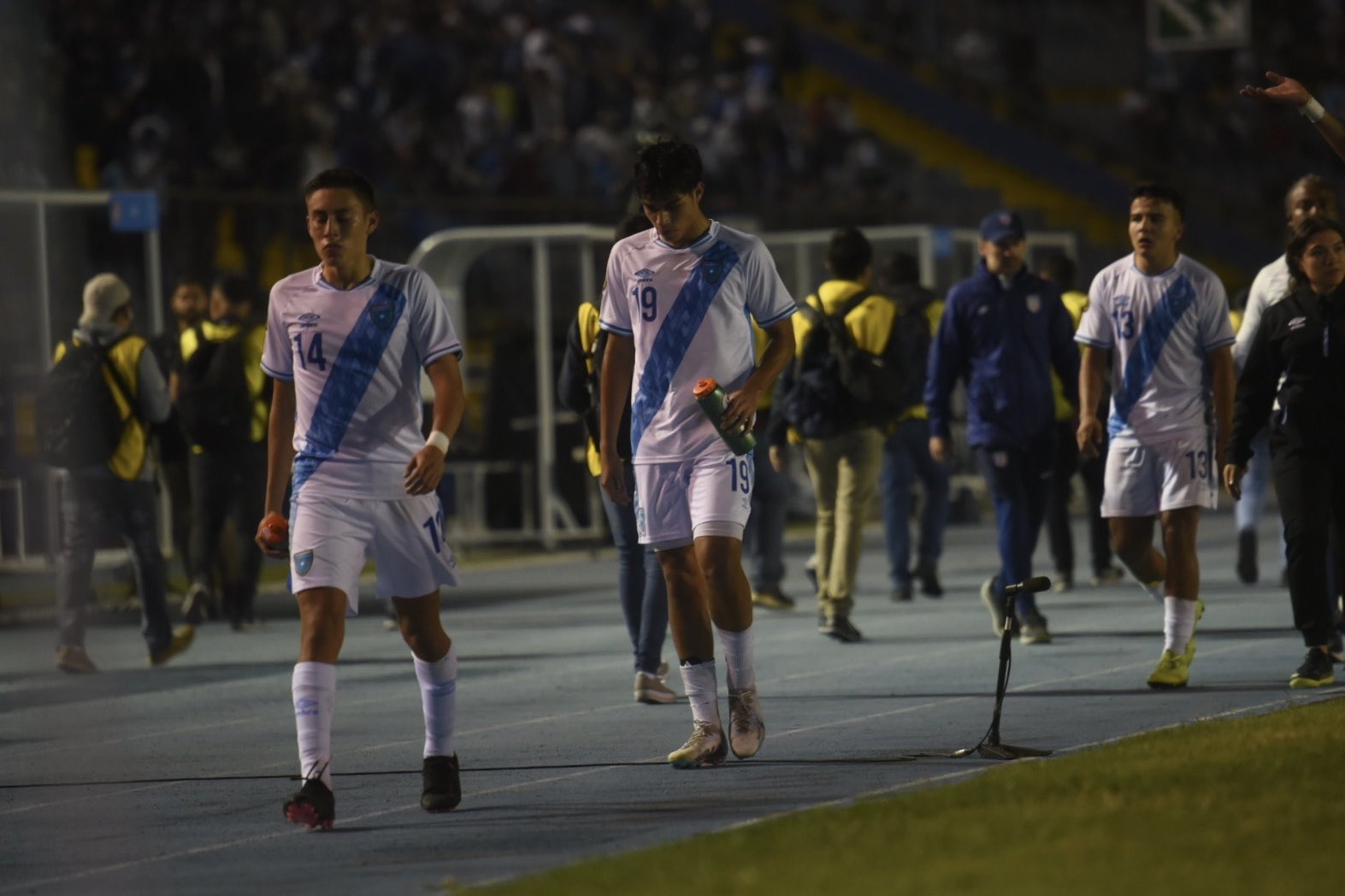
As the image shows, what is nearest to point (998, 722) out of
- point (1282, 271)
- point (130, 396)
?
point (1282, 271)

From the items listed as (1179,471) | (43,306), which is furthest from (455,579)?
(43,306)

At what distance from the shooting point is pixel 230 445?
1555 centimetres

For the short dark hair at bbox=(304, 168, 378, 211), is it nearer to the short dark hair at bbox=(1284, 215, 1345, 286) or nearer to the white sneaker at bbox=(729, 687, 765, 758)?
the white sneaker at bbox=(729, 687, 765, 758)

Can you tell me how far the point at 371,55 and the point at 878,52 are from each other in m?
11.3

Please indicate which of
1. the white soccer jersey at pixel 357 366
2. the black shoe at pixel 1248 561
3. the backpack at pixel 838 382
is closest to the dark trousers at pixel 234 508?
the backpack at pixel 838 382

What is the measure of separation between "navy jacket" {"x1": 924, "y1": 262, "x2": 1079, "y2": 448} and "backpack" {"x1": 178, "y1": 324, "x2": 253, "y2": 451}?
4.70m

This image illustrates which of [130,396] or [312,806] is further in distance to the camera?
[130,396]

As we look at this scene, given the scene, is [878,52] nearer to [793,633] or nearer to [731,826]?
[793,633]

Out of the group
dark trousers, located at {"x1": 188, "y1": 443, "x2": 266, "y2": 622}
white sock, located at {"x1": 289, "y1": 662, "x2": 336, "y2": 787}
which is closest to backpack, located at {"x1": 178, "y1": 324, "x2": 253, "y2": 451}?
dark trousers, located at {"x1": 188, "y1": 443, "x2": 266, "y2": 622}

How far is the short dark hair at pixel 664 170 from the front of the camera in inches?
339

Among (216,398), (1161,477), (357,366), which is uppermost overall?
(357,366)

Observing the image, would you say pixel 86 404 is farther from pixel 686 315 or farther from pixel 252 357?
pixel 686 315

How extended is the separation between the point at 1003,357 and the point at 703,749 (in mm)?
4319

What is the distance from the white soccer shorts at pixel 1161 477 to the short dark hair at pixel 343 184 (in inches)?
159
